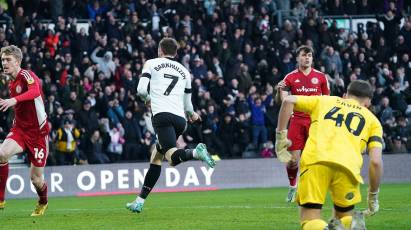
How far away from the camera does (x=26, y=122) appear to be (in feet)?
47.0

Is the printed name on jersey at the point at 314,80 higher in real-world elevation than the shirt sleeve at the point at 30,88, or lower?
lower

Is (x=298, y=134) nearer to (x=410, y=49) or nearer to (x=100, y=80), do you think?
(x=100, y=80)

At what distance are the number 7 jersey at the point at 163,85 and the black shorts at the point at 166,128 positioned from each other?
0.08 meters

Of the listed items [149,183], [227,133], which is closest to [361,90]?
[149,183]

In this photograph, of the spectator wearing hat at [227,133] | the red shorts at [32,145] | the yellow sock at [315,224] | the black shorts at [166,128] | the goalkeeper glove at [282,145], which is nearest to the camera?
the yellow sock at [315,224]

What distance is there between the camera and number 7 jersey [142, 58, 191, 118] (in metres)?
14.0

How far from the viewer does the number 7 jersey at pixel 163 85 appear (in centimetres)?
1402

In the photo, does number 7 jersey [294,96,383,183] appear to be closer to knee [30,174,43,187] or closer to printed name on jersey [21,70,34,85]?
printed name on jersey [21,70,34,85]

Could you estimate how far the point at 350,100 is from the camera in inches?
377

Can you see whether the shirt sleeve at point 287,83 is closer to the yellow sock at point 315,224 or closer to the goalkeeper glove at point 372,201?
the goalkeeper glove at point 372,201

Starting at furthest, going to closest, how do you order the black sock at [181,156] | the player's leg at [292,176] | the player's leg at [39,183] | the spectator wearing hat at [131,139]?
the spectator wearing hat at [131,139], the player's leg at [292,176], the player's leg at [39,183], the black sock at [181,156]

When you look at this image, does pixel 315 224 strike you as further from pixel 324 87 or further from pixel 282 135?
pixel 324 87

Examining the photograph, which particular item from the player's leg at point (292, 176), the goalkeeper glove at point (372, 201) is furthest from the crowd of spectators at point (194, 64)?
the goalkeeper glove at point (372, 201)

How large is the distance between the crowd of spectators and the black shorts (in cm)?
1105
